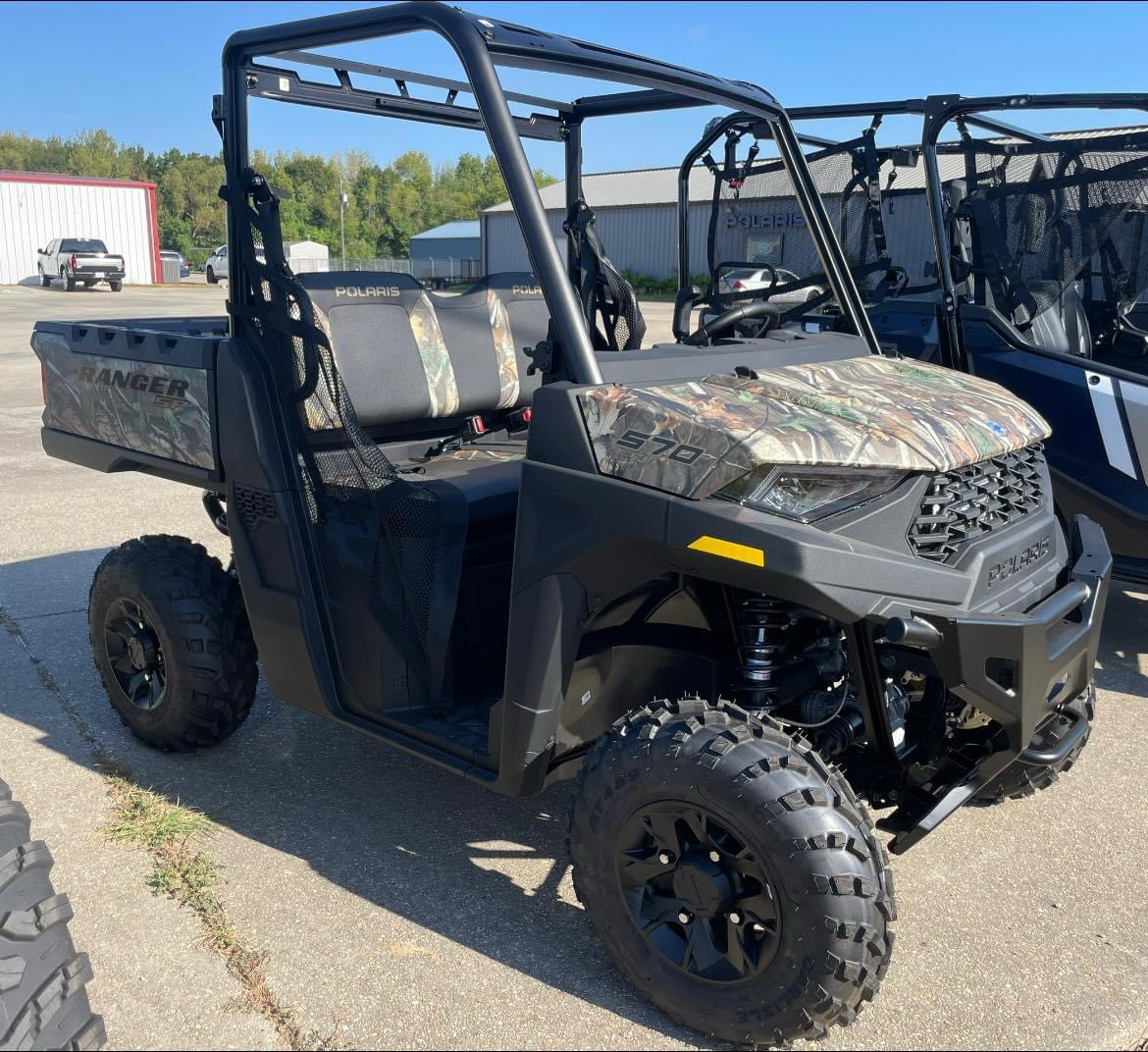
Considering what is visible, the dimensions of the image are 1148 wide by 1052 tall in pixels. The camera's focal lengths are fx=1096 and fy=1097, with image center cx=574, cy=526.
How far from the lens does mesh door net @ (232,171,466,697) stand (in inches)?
114

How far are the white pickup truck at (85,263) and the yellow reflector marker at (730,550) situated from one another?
116 feet

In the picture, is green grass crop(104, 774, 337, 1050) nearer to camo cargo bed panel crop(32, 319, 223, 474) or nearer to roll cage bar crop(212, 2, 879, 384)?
camo cargo bed panel crop(32, 319, 223, 474)

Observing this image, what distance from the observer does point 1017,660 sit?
2197 mm

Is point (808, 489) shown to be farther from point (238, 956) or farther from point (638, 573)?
point (238, 956)

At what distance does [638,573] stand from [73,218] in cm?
4236

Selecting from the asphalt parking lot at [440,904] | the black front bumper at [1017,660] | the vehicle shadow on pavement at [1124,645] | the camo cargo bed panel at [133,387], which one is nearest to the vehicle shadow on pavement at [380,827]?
the asphalt parking lot at [440,904]

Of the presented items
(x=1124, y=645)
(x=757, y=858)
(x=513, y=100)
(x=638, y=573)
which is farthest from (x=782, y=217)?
(x=757, y=858)

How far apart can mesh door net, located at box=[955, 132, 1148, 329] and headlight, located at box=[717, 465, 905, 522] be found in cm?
327

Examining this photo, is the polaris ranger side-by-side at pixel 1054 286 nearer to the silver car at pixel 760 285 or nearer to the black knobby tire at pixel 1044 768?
the silver car at pixel 760 285

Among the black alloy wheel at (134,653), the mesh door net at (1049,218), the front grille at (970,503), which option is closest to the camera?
the front grille at (970,503)

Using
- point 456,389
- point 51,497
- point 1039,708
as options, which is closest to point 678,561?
point 1039,708

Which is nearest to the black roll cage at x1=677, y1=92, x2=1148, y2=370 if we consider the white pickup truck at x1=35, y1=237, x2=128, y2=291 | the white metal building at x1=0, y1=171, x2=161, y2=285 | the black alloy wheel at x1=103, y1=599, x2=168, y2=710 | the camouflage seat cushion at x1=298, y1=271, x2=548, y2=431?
the camouflage seat cushion at x1=298, y1=271, x2=548, y2=431

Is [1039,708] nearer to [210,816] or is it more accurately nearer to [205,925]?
[205,925]

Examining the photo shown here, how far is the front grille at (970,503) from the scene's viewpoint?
233 cm
